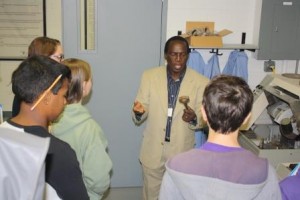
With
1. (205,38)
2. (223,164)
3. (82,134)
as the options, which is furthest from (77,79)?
(205,38)

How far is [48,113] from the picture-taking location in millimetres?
1347

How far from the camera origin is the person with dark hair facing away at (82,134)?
5.58 ft

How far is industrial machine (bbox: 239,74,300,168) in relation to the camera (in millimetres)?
2436

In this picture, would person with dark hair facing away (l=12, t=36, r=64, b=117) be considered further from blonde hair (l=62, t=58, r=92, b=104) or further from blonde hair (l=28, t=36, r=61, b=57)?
blonde hair (l=62, t=58, r=92, b=104)

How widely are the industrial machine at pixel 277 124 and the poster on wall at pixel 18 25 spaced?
1.87 metres

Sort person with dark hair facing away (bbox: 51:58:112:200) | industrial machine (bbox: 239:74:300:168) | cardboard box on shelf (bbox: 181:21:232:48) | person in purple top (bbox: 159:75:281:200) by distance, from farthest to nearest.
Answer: cardboard box on shelf (bbox: 181:21:232:48), industrial machine (bbox: 239:74:300:168), person with dark hair facing away (bbox: 51:58:112:200), person in purple top (bbox: 159:75:281:200)

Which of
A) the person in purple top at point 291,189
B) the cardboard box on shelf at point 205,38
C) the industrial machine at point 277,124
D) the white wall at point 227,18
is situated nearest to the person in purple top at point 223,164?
the person in purple top at point 291,189

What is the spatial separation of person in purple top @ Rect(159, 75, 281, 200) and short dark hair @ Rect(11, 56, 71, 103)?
54 cm

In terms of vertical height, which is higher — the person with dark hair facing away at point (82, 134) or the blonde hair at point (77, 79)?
the blonde hair at point (77, 79)

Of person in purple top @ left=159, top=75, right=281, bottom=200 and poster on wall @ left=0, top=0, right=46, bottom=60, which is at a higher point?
poster on wall @ left=0, top=0, right=46, bottom=60

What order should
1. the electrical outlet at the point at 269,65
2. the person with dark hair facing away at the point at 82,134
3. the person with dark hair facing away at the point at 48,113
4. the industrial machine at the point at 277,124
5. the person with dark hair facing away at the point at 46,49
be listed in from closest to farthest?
1. the person with dark hair facing away at the point at 48,113
2. the person with dark hair facing away at the point at 82,134
3. the person with dark hair facing away at the point at 46,49
4. the industrial machine at the point at 277,124
5. the electrical outlet at the point at 269,65

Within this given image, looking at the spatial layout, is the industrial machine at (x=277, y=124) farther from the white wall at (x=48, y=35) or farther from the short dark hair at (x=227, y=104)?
the white wall at (x=48, y=35)

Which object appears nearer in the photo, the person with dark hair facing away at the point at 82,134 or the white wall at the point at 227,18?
the person with dark hair facing away at the point at 82,134

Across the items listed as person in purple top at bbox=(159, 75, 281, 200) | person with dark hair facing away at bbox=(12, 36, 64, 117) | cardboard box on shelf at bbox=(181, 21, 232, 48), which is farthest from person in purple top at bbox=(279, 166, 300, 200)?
cardboard box on shelf at bbox=(181, 21, 232, 48)
